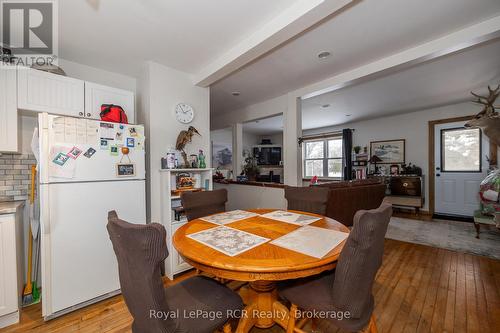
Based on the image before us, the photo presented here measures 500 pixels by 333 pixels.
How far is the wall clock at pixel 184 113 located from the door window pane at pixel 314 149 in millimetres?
5515

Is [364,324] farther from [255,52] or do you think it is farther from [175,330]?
[255,52]

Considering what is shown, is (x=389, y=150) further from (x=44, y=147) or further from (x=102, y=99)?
(x=44, y=147)

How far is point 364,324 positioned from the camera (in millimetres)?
1030

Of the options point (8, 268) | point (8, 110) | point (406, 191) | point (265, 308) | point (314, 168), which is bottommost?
point (265, 308)

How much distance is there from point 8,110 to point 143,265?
6.71 feet

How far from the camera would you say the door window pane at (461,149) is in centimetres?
444

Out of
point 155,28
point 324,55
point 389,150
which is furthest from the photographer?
point 389,150

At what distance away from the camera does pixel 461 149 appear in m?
4.61

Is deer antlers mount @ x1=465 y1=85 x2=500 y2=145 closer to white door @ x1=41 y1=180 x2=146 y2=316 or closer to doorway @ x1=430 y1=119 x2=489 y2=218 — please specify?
doorway @ x1=430 y1=119 x2=489 y2=218

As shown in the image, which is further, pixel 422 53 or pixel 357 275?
pixel 422 53

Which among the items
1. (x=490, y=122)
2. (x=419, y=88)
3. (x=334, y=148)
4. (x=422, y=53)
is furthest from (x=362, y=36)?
(x=334, y=148)

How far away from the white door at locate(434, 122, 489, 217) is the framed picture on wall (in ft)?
2.25

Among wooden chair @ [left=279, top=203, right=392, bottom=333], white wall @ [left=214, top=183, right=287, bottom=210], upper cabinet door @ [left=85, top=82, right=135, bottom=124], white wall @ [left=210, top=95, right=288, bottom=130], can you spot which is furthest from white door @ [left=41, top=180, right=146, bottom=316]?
white wall @ [left=210, top=95, right=288, bottom=130]

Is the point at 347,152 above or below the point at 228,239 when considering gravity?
above
